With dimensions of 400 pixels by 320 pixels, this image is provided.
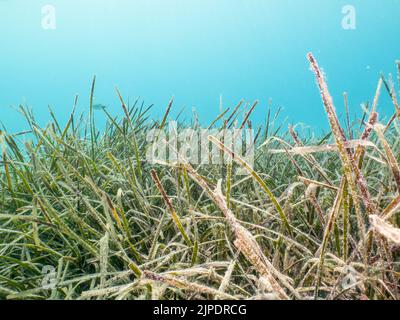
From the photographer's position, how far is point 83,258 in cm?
81

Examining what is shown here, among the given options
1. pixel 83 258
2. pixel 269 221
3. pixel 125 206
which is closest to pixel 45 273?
pixel 83 258

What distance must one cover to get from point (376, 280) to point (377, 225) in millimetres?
196

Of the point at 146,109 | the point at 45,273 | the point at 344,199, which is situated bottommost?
the point at 45,273

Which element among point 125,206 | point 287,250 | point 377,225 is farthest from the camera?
point 125,206

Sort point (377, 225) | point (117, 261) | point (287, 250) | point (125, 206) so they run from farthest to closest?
point (125, 206) → point (117, 261) → point (287, 250) → point (377, 225)

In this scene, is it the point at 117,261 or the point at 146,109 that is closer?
the point at 117,261
